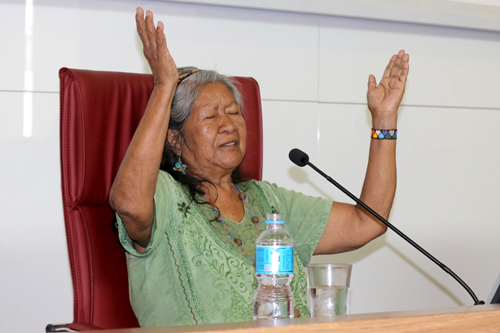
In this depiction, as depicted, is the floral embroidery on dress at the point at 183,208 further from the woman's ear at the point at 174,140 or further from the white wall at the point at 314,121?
the white wall at the point at 314,121

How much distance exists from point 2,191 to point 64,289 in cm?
39

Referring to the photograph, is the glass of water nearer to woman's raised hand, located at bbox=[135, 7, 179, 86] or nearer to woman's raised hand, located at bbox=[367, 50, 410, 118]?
woman's raised hand, located at bbox=[135, 7, 179, 86]

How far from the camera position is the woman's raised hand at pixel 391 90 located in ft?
5.81

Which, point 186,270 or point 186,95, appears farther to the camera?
point 186,95

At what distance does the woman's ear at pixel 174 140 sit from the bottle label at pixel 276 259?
0.74 metres

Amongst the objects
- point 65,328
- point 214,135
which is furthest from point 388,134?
point 65,328

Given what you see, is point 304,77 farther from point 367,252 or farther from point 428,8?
point 367,252

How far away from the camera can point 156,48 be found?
1364mm

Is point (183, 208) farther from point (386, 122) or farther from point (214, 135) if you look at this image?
point (386, 122)

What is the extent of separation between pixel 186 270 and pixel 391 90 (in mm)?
777

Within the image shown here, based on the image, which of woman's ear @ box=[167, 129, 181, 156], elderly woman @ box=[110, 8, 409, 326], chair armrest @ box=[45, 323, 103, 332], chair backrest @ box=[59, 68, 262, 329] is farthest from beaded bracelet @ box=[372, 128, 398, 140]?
chair armrest @ box=[45, 323, 103, 332]

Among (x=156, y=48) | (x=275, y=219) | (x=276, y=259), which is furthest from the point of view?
(x=156, y=48)

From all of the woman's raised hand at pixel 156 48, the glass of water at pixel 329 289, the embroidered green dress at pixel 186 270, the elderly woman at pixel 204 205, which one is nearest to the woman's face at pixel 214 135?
the elderly woman at pixel 204 205

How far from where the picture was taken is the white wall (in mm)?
2072
